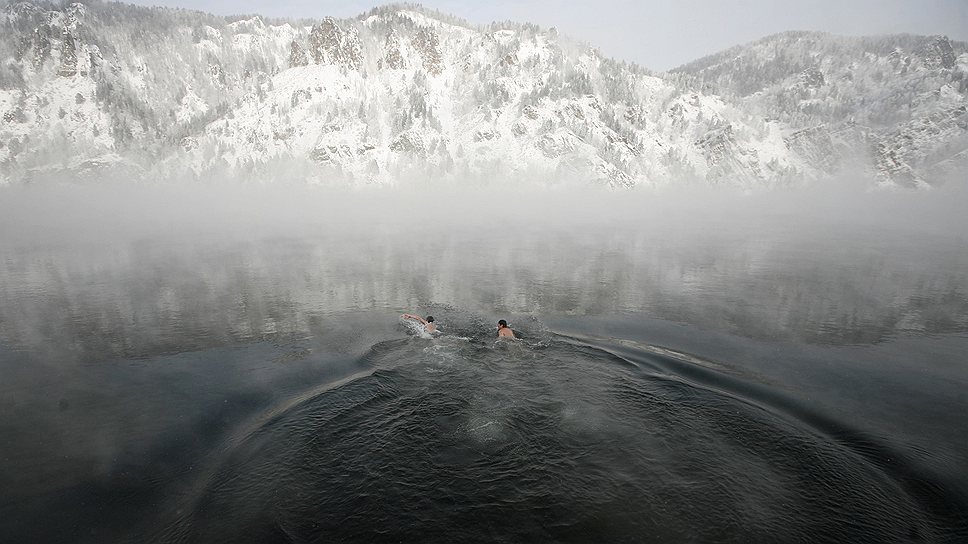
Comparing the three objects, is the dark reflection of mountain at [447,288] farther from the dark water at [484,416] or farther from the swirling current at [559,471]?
the swirling current at [559,471]

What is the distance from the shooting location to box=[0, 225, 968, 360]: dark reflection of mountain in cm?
3278

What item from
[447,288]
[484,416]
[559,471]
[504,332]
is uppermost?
[504,332]

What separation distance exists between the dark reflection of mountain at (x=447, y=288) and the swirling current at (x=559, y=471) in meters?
13.6

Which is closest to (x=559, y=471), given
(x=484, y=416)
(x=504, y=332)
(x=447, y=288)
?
(x=484, y=416)

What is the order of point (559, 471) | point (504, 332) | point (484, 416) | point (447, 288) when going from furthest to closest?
point (447, 288)
point (504, 332)
point (484, 416)
point (559, 471)

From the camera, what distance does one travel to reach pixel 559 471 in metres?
16.1

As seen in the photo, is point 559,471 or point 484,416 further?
point 484,416

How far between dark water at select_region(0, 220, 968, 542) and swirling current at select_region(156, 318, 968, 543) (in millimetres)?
91

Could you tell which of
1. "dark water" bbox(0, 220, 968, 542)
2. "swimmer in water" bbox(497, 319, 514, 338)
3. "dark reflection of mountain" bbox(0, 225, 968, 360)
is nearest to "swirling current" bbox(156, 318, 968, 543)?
"dark water" bbox(0, 220, 968, 542)

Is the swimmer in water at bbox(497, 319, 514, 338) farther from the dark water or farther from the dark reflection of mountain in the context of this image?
the dark reflection of mountain

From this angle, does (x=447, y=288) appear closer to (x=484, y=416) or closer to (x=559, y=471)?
(x=484, y=416)

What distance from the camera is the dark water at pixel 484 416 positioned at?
14195mm

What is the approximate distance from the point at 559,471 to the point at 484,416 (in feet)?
14.6

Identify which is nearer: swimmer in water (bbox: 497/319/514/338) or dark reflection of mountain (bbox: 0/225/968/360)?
swimmer in water (bbox: 497/319/514/338)
